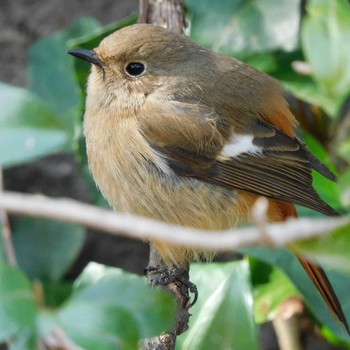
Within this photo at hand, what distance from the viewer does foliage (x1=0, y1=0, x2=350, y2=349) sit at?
136 centimetres

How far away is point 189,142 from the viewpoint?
98.7 inches

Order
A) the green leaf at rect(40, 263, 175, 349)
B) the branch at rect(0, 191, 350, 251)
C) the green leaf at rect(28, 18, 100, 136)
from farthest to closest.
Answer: the green leaf at rect(28, 18, 100, 136) < the green leaf at rect(40, 263, 175, 349) < the branch at rect(0, 191, 350, 251)

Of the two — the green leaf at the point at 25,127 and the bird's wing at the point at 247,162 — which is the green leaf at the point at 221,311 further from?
the green leaf at the point at 25,127

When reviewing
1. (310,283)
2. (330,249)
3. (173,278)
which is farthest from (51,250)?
(330,249)

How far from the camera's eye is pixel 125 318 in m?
1.38

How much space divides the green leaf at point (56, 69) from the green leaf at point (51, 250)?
508mm

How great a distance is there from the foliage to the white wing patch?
1.02 ft

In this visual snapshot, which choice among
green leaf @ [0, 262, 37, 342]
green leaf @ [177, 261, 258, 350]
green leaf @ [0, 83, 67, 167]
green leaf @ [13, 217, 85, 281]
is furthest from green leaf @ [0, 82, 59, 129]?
green leaf @ [13, 217, 85, 281]

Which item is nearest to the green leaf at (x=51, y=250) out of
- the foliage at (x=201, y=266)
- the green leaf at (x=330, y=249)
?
the foliage at (x=201, y=266)

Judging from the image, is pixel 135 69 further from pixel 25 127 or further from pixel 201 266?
pixel 25 127

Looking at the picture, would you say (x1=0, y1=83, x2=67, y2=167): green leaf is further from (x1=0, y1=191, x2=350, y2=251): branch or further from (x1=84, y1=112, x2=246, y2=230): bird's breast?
(x1=84, y1=112, x2=246, y2=230): bird's breast

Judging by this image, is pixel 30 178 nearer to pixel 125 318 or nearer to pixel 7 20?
pixel 7 20

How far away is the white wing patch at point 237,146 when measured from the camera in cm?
251

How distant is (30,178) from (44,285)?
31.7 inches
